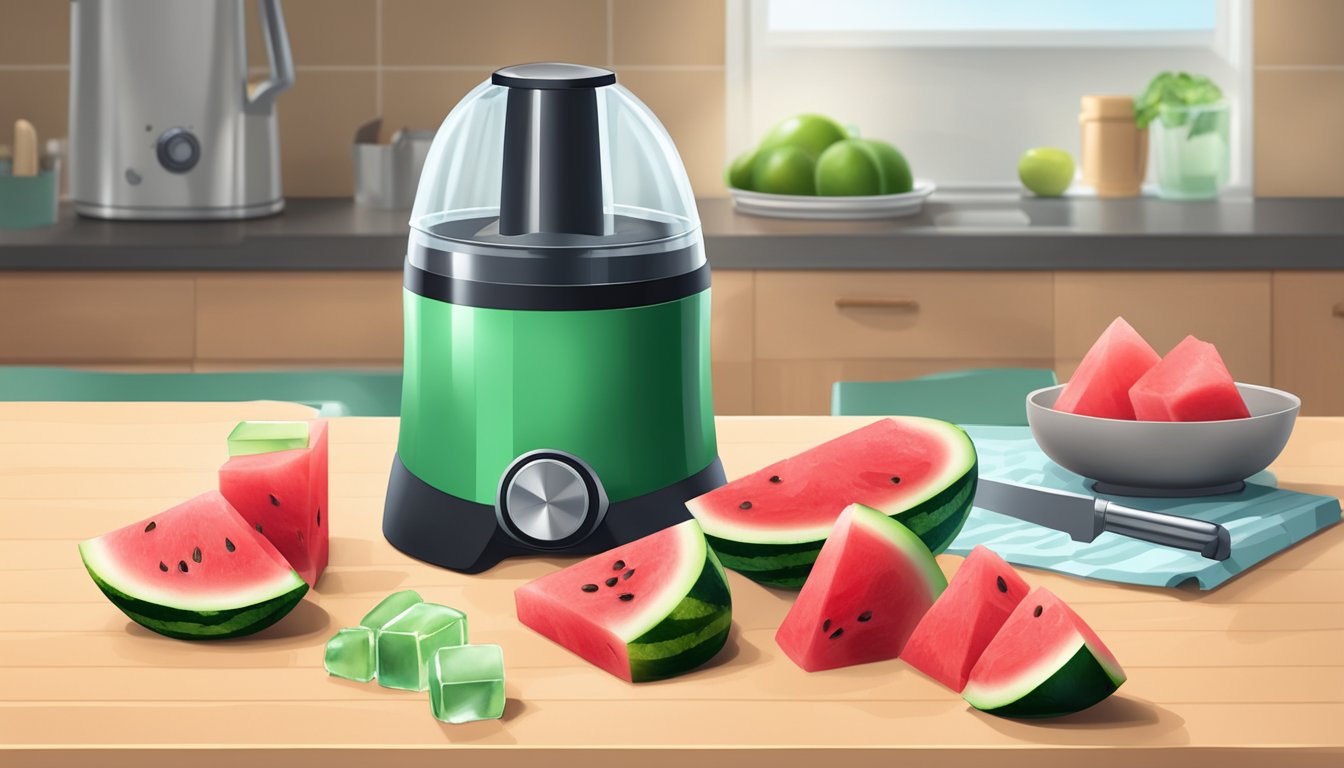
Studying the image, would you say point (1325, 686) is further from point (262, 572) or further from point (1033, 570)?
point (262, 572)

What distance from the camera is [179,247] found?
268cm

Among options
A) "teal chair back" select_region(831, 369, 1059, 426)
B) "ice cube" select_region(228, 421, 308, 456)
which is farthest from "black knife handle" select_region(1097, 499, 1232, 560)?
"teal chair back" select_region(831, 369, 1059, 426)

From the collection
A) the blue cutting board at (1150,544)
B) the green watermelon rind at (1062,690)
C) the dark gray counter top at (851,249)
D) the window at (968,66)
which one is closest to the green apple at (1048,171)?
the window at (968,66)

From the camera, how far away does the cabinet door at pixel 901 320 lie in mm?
2705

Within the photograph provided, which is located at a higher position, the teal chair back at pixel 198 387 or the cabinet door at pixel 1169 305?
the cabinet door at pixel 1169 305

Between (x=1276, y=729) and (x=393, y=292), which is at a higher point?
(x=393, y=292)

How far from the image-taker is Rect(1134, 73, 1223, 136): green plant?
10.5 feet

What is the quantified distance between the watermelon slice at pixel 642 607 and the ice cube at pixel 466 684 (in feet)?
0.26

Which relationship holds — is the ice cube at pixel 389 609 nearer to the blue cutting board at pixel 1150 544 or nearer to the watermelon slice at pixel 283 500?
the watermelon slice at pixel 283 500

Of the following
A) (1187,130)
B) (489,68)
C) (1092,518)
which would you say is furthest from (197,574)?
(1187,130)

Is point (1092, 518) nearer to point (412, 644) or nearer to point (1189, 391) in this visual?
point (1189, 391)

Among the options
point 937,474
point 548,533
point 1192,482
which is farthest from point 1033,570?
point 548,533

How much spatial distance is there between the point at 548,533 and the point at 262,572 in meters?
0.20

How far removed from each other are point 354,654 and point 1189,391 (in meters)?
0.67
